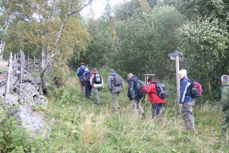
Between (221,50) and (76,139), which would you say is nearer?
(76,139)

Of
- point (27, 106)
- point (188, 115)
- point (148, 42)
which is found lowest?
point (188, 115)

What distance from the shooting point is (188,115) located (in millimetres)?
6414

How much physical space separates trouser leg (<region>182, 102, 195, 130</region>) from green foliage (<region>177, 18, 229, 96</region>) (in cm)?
421

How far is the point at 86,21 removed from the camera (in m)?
26.5

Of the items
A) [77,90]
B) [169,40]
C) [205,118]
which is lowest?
[205,118]

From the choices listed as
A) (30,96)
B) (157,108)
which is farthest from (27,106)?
(157,108)

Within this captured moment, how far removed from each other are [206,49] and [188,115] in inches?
177

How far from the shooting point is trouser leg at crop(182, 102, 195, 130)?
630 cm

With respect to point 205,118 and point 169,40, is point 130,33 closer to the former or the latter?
point 169,40

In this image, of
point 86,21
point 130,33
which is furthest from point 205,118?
point 86,21

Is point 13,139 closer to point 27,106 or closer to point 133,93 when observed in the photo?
point 27,106

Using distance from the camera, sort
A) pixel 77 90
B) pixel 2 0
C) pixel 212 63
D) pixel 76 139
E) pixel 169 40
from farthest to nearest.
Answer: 1. pixel 2 0
2. pixel 169 40
3. pixel 77 90
4. pixel 212 63
5. pixel 76 139

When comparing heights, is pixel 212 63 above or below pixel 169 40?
below

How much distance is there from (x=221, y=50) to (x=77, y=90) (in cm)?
736
